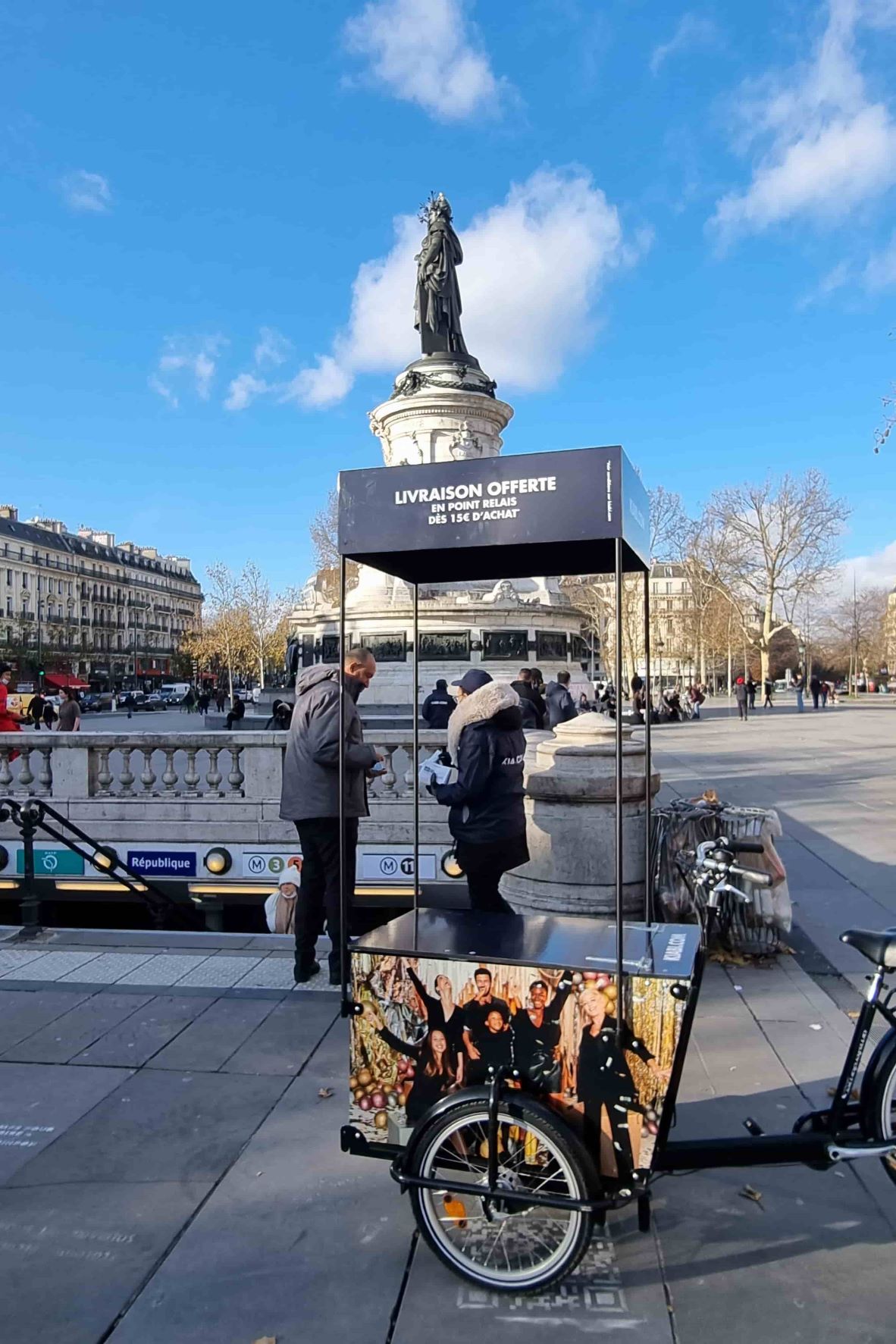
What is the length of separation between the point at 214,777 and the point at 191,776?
0.85ft

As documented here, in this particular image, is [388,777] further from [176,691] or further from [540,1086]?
[176,691]

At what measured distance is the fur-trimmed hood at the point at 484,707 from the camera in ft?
16.4

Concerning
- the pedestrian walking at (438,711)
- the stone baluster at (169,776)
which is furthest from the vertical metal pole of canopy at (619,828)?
the pedestrian walking at (438,711)

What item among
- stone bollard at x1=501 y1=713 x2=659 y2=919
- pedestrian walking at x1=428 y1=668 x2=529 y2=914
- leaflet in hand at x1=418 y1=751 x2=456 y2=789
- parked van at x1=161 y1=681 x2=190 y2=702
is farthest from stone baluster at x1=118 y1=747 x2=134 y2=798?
parked van at x1=161 y1=681 x2=190 y2=702

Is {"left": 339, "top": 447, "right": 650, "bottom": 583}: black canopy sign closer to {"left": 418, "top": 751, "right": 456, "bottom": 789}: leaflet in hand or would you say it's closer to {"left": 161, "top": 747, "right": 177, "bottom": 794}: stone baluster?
{"left": 418, "top": 751, "right": 456, "bottom": 789}: leaflet in hand

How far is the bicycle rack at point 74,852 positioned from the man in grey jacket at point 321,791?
100 inches

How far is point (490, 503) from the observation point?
11.9 feet

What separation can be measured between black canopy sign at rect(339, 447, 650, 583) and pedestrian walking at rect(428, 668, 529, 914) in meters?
1.36

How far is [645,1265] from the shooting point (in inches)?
114

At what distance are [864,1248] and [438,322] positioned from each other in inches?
1499

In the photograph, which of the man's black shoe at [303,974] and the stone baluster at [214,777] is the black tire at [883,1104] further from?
the stone baluster at [214,777]

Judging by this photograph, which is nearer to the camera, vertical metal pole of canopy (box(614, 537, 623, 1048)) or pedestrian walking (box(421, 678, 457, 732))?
vertical metal pole of canopy (box(614, 537, 623, 1048))

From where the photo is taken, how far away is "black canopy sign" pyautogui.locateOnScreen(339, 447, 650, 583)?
347 cm

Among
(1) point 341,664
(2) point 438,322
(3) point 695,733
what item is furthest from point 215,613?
(1) point 341,664
